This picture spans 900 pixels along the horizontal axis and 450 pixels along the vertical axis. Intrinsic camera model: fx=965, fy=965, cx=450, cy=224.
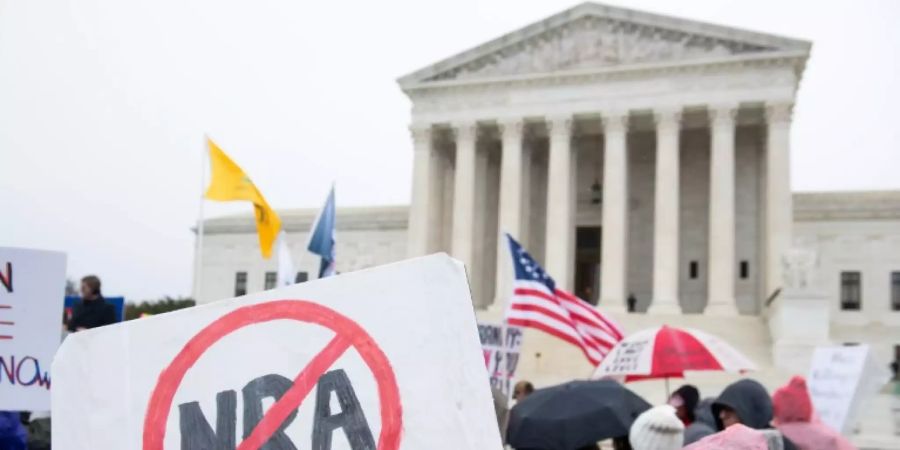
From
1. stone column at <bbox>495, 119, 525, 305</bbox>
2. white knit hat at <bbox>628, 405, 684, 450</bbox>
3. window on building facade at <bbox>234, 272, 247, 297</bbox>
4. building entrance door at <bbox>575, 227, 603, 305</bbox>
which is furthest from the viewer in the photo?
window on building facade at <bbox>234, 272, 247, 297</bbox>

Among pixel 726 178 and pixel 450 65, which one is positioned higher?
pixel 450 65

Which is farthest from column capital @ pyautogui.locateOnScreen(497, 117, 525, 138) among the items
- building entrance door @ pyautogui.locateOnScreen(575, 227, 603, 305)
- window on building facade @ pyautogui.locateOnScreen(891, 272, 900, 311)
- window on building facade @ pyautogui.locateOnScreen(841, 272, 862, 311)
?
window on building facade @ pyautogui.locateOnScreen(891, 272, 900, 311)

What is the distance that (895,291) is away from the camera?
41.7 meters

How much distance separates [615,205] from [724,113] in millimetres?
5562

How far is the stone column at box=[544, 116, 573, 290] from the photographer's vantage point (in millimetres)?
39719

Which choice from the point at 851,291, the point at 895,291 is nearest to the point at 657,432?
the point at 851,291

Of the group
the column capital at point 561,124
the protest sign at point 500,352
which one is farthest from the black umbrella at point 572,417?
the column capital at point 561,124

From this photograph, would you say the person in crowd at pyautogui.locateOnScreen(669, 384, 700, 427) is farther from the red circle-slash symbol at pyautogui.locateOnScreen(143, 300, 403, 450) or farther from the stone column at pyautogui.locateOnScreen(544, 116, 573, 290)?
the stone column at pyautogui.locateOnScreen(544, 116, 573, 290)

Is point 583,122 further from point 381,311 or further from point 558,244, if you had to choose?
point 381,311

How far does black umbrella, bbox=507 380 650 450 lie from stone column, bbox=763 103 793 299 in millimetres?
32922

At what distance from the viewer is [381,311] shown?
8.68ft

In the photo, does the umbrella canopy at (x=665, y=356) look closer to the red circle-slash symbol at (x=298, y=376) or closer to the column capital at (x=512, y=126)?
the red circle-slash symbol at (x=298, y=376)

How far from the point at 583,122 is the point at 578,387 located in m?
35.9

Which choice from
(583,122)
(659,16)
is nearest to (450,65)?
→ (583,122)
